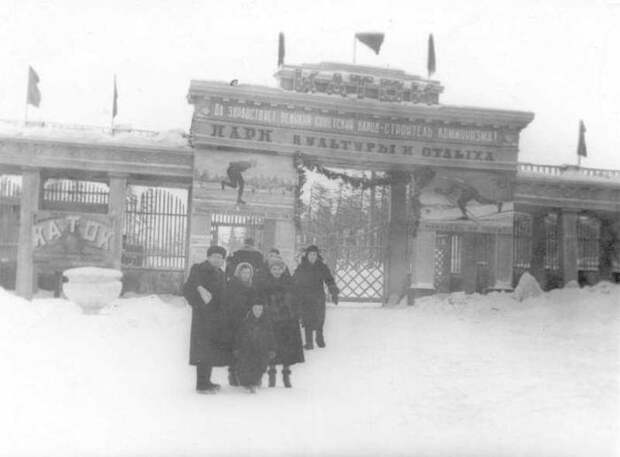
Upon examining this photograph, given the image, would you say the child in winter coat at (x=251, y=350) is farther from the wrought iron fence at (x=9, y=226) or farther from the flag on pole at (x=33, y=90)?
the wrought iron fence at (x=9, y=226)

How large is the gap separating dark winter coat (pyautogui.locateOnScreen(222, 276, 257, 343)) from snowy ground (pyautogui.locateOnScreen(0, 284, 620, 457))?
669mm

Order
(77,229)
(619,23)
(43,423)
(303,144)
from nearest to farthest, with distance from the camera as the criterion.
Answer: (43,423)
(619,23)
(77,229)
(303,144)

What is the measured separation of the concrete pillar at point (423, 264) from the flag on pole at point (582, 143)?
3.19 metres

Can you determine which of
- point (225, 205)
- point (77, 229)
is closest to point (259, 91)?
point (225, 205)

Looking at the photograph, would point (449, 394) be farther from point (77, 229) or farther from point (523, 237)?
point (523, 237)

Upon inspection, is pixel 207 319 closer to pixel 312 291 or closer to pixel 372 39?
pixel 312 291

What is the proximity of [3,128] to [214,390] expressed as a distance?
8295 millimetres

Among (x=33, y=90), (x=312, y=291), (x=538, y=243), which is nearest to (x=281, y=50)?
(x=312, y=291)

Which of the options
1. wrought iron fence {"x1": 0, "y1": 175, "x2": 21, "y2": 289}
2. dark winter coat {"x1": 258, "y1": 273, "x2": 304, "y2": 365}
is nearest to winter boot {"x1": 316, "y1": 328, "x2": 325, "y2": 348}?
dark winter coat {"x1": 258, "y1": 273, "x2": 304, "y2": 365}

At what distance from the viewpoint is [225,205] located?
12.5 meters

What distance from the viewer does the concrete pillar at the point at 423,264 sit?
13.4m

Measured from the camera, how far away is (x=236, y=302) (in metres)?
6.72

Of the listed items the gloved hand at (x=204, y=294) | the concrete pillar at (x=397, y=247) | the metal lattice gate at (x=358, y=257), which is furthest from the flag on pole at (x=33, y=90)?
the concrete pillar at (x=397, y=247)

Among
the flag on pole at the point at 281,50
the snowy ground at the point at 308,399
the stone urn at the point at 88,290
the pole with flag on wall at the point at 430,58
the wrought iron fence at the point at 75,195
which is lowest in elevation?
the snowy ground at the point at 308,399
